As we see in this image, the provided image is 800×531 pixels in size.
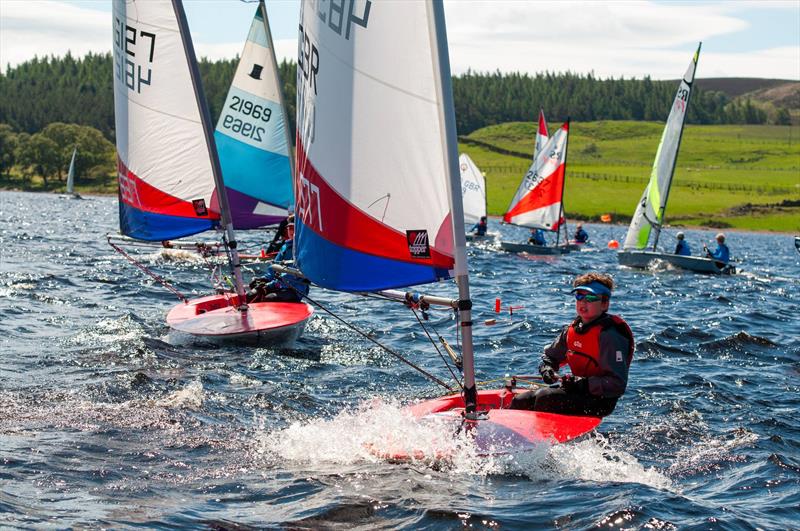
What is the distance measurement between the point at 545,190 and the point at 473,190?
1083 cm

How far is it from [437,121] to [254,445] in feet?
12.8

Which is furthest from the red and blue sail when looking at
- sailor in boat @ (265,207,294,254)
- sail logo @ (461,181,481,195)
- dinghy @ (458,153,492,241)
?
sail logo @ (461,181,481,195)

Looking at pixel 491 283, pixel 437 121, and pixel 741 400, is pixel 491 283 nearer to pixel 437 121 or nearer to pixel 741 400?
pixel 741 400

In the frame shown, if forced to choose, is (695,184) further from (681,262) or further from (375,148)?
(375,148)

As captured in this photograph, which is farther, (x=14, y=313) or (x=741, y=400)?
(x=14, y=313)

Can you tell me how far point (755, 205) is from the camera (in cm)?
10519

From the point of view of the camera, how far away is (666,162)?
33781 mm

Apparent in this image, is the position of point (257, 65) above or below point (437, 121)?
above

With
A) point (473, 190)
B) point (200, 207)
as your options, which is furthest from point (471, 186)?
point (200, 207)

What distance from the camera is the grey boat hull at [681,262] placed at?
32812mm

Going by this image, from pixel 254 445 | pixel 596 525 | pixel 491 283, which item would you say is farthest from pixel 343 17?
pixel 491 283

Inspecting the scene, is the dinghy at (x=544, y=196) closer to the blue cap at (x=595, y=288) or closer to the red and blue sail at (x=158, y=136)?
the red and blue sail at (x=158, y=136)

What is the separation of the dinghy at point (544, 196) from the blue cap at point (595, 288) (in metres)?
32.4

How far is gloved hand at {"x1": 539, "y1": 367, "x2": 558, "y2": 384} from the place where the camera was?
33.0ft
